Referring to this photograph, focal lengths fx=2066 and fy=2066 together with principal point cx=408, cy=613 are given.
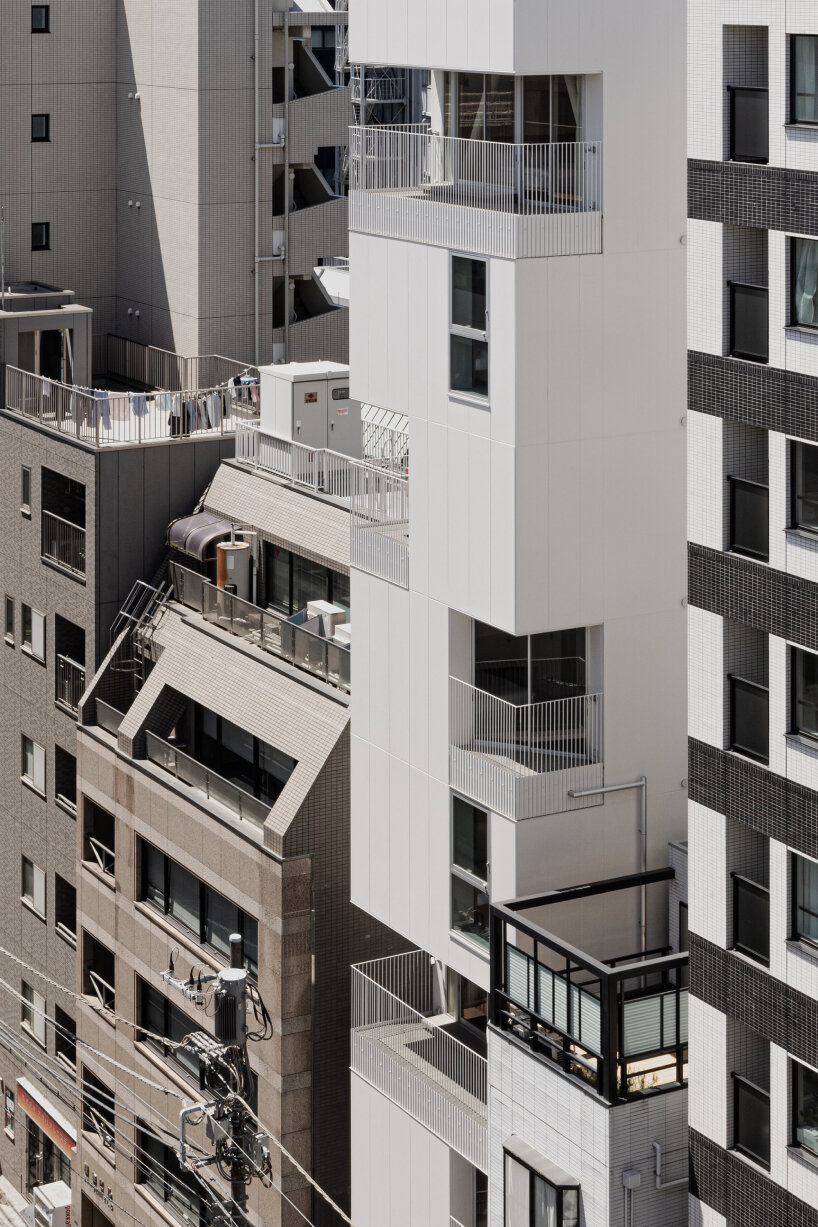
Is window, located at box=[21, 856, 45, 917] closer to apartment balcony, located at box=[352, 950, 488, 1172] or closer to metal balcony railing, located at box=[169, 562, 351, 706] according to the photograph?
metal balcony railing, located at box=[169, 562, 351, 706]

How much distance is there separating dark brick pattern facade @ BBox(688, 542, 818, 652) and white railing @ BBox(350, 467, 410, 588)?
27.0 ft

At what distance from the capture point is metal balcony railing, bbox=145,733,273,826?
4275 cm

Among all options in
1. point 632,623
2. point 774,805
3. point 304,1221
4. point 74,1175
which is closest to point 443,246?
point 632,623

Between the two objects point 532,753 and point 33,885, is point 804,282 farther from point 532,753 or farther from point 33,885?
point 33,885

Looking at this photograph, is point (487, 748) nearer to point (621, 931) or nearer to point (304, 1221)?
point (621, 931)

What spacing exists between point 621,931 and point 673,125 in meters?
13.6

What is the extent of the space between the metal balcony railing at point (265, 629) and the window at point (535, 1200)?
11.9 m

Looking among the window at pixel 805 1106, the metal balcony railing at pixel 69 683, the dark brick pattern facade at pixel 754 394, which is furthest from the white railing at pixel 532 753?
the metal balcony railing at pixel 69 683

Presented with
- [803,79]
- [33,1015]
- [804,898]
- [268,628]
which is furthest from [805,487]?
[33,1015]

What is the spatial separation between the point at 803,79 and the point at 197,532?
2405 cm

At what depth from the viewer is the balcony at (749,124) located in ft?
92.3

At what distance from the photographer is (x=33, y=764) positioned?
54688 mm

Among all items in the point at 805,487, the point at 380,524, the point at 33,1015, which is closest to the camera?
the point at 805,487

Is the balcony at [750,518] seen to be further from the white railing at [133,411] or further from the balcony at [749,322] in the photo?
the white railing at [133,411]
